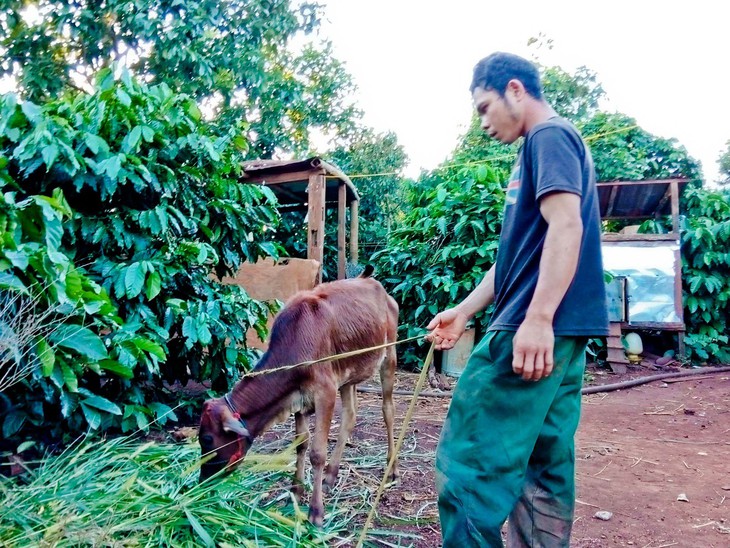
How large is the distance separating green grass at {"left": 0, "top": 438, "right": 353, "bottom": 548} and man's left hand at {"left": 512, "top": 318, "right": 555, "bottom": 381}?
1.65 m

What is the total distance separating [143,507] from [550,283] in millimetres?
2253

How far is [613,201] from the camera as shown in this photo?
1029 cm

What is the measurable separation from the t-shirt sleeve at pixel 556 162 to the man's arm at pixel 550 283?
1.3 inches

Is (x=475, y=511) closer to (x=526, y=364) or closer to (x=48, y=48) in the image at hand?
(x=526, y=364)

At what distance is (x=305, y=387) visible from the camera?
3670 millimetres

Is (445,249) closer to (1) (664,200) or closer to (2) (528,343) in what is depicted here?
(1) (664,200)

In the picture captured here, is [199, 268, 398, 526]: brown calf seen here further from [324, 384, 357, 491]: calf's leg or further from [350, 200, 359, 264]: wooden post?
[350, 200, 359, 264]: wooden post

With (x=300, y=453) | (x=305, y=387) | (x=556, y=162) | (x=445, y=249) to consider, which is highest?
(x=556, y=162)

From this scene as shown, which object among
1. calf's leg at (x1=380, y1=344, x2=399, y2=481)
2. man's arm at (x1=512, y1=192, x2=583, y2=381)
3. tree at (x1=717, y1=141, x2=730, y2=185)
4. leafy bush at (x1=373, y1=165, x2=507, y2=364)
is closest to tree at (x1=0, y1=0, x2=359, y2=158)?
leafy bush at (x1=373, y1=165, x2=507, y2=364)

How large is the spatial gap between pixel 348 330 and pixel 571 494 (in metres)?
2.29

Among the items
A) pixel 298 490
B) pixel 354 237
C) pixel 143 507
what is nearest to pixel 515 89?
pixel 143 507

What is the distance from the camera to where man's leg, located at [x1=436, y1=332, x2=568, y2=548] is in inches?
73.6

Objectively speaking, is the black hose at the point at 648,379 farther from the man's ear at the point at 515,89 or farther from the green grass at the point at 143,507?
the man's ear at the point at 515,89

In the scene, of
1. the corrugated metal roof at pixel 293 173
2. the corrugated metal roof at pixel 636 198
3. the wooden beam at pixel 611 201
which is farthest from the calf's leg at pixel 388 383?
the wooden beam at pixel 611 201
